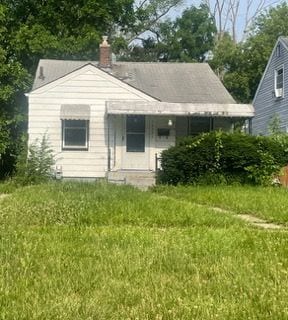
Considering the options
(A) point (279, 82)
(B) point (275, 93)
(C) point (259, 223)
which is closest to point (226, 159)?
(C) point (259, 223)

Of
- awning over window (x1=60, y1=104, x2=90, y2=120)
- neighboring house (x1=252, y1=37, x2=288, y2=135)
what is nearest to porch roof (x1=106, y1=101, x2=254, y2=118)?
awning over window (x1=60, y1=104, x2=90, y2=120)

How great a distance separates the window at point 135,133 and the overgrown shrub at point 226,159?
3313 millimetres

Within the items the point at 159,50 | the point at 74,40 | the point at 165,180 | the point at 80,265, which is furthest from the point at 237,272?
the point at 159,50

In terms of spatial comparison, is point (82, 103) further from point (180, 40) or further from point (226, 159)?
point (180, 40)

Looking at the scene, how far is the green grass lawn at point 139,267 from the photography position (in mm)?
4191

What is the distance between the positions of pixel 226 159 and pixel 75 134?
19.3 feet

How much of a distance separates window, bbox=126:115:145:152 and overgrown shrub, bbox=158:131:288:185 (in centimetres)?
331

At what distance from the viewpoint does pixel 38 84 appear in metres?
21.3

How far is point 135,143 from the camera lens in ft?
68.0

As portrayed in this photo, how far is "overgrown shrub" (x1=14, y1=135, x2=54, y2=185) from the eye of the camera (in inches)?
717

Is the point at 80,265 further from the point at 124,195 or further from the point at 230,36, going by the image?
the point at 230,36

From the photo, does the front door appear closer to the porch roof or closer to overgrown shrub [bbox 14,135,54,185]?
the porch roof

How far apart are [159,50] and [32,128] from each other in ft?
92.0

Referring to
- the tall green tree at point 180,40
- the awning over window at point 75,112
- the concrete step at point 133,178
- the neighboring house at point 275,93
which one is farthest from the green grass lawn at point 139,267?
the tall green tree at point 180,40
